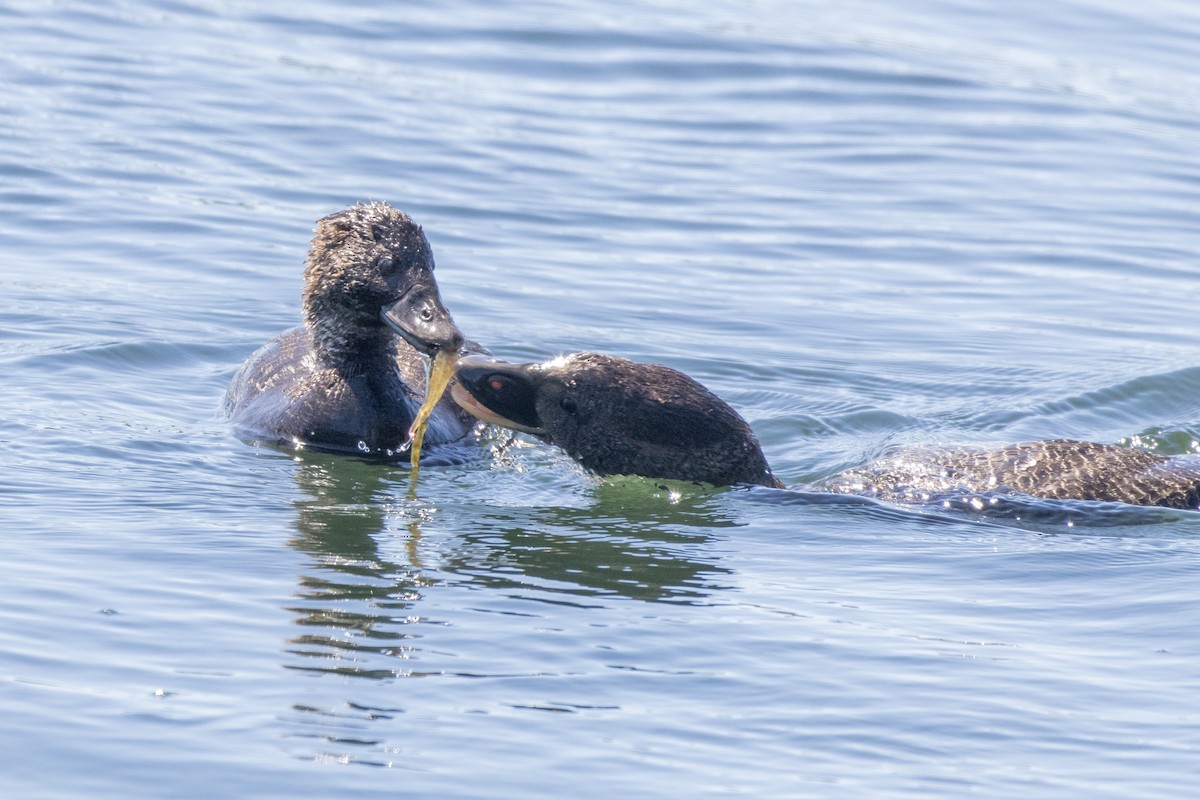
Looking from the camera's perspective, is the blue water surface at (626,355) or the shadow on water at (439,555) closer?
the blue water surface at (626,355)

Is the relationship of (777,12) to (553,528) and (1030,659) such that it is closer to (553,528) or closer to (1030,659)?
(553,528)

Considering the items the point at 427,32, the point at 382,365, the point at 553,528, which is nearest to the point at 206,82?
the point at 427,32

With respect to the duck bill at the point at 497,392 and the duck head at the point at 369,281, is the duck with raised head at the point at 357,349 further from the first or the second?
the duck bill at the point at 497,392

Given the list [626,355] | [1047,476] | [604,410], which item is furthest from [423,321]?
[626,355]

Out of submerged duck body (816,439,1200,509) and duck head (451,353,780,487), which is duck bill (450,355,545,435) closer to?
duck head (451,353,780,487)

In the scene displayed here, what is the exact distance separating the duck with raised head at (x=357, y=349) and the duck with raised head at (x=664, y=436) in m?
1.07

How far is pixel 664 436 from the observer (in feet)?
26.0

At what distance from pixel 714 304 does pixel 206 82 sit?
7069mm

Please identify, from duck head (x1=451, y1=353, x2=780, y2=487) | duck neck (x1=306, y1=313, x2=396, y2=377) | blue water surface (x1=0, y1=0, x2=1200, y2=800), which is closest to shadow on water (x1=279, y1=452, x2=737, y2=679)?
blue water surface (x1=0, y1=0, x2=1200, y2=800)

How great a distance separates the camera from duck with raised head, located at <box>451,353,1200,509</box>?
7879mm

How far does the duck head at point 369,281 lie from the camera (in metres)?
8.78

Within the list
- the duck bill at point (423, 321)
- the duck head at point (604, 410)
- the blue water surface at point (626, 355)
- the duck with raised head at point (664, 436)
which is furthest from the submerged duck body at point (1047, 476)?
the duck bill at point (423, 321)

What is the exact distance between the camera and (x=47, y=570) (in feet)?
22.0

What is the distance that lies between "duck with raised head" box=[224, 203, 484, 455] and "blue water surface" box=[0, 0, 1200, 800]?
10.2 inches
